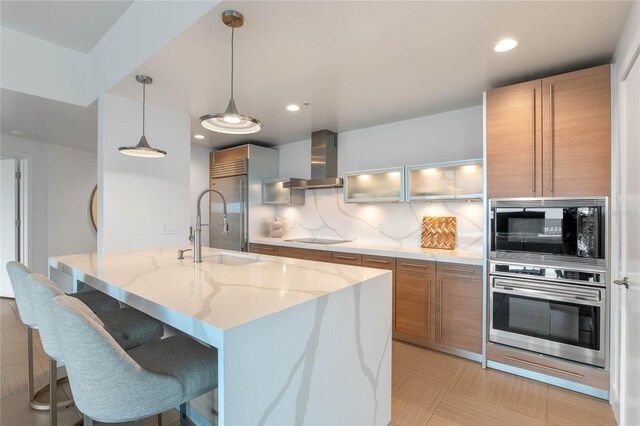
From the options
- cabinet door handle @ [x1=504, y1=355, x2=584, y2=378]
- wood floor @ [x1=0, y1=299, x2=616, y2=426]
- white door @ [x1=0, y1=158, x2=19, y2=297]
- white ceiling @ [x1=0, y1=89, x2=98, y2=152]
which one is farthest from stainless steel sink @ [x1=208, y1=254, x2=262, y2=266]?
white door @ [x1=0, y1=158, x2=19, y2=297]

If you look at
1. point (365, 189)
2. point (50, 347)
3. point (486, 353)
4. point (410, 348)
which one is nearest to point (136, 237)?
point (50, 347)

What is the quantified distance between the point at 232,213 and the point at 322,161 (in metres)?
1.66

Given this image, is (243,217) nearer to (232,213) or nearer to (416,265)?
(232,213)

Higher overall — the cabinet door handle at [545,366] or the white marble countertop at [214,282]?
the white marble countertop at [214,282]

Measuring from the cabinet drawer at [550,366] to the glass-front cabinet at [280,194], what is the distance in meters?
3.01

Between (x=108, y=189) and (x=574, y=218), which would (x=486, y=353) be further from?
(x=108, y=189)

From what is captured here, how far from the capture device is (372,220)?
4.04 m

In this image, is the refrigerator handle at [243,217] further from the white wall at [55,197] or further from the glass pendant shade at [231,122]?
the glass pendant shade at [231,122]

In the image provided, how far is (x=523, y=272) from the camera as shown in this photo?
2.42m

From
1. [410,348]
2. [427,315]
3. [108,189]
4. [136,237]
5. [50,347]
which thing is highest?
[108,189]

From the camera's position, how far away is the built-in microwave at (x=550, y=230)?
214 centimetres

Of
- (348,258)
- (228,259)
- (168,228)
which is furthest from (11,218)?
(348,258)

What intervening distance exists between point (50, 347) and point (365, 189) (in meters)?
3.24

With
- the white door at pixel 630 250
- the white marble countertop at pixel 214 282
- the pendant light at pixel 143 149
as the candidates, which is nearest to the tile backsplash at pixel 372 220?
the white door at pixel 630 250
